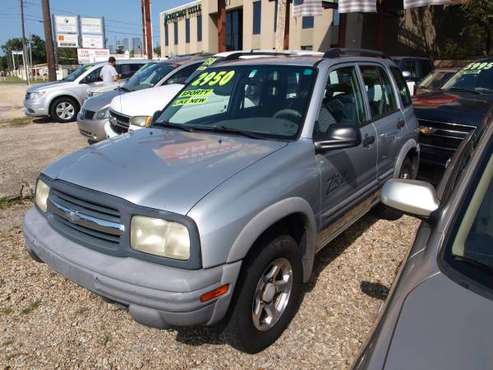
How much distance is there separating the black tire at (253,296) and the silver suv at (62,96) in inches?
422

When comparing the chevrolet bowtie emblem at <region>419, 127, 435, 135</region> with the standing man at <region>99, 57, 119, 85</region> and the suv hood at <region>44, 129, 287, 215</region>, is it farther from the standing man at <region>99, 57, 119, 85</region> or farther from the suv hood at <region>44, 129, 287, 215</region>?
the standing man at <region>99, 57, 119, 85</region>

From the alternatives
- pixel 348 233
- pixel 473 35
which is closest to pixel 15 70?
pixel 473 35

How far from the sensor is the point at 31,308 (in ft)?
10.1

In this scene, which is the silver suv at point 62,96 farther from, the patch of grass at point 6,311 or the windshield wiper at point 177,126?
the patch of grass at point 6,311

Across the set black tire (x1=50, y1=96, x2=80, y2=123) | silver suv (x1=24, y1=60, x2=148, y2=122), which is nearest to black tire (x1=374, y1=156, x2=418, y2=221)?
silver suv (x1=24, y1=60, x2=148, y2=122)

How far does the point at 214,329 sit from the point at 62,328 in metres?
1.03

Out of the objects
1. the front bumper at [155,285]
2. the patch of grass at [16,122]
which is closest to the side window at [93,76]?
the patch of grass at [16,122]

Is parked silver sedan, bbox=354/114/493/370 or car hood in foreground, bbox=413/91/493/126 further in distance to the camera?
car hood in foreground, bbox=413/91/493/126

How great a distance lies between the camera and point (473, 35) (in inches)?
750

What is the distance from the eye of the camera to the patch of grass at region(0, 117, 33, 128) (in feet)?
40.4

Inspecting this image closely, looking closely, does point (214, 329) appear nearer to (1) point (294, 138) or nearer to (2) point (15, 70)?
(1) point (294, 138)

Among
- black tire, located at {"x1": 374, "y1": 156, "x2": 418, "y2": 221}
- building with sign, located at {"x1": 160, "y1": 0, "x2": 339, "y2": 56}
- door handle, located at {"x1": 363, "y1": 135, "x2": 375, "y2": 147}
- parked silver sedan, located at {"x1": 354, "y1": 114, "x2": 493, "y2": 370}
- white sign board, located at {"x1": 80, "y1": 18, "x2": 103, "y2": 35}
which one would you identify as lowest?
black tire, located at {"x1": 374, "y1": 156, "x2": 418, "y2": 221}

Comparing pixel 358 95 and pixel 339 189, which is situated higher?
pixel 358 95

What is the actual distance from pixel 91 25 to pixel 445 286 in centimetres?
5654
